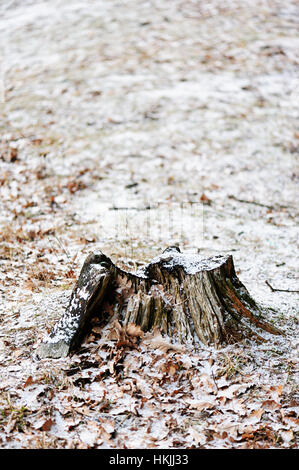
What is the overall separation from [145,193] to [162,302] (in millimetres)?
4608

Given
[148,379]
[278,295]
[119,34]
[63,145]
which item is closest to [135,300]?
[148,379]

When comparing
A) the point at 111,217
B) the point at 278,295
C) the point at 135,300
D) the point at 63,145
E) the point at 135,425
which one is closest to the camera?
the point at 135,425

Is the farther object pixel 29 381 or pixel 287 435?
pixel 29 381

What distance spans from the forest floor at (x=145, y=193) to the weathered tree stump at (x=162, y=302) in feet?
0.52

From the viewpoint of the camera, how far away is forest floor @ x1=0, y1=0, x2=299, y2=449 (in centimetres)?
317

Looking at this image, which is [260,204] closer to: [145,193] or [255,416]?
[145,193]

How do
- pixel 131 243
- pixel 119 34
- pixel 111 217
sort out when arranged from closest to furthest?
pixel 131 243 < pixel 111 217 < pixel 119 34

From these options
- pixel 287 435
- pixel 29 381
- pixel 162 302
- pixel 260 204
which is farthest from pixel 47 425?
pixel 260 204

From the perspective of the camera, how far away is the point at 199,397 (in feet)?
10.9

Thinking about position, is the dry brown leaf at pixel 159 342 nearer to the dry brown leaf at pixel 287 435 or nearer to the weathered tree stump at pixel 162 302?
the weathered tree stump at pixel 162 302

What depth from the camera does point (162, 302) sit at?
3664 mm

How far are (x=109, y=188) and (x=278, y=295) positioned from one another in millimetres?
4463
